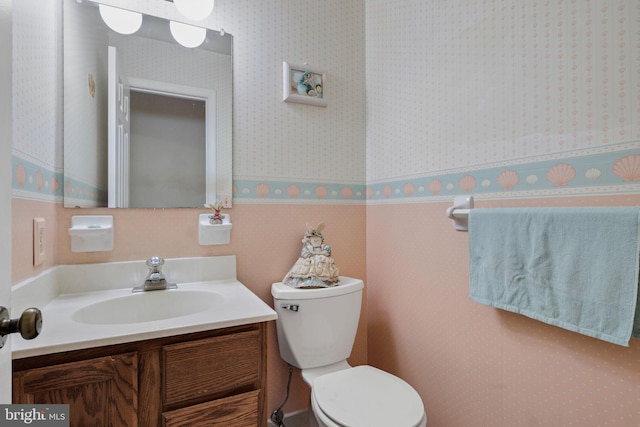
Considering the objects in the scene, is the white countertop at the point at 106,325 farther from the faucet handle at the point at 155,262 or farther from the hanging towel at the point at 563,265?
the hanging towel at the point at 563,265

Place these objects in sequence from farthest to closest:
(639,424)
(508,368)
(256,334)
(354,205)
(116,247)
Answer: (354,205) → (116,247) → (508,368) → (256,334) → (639,424)

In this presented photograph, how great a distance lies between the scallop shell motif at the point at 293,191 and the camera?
1550mm

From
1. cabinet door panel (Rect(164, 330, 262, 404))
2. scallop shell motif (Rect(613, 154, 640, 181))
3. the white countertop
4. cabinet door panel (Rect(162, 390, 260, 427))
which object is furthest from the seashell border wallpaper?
cabinet door panel (Rect(162, 390, 260, 427))

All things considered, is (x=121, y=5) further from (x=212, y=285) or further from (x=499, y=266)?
(x=499, y=266)

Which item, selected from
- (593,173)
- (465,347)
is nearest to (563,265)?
(593,173)

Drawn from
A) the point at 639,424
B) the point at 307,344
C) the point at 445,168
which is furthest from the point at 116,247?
the point at 639,424

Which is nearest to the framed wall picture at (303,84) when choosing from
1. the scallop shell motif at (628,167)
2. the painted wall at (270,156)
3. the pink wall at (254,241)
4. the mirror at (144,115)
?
the painted wall at (270,156)

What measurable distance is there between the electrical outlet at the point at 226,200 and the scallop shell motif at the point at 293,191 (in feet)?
0.94

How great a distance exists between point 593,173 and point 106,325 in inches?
53.9

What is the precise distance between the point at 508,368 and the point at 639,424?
323mm

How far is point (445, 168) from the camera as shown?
1.28 meters

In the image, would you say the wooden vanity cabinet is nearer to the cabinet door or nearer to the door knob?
the cabinet door

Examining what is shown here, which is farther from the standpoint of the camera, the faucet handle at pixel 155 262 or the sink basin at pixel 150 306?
the faucet handle at pixel 155 262

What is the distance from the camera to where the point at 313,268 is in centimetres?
138
